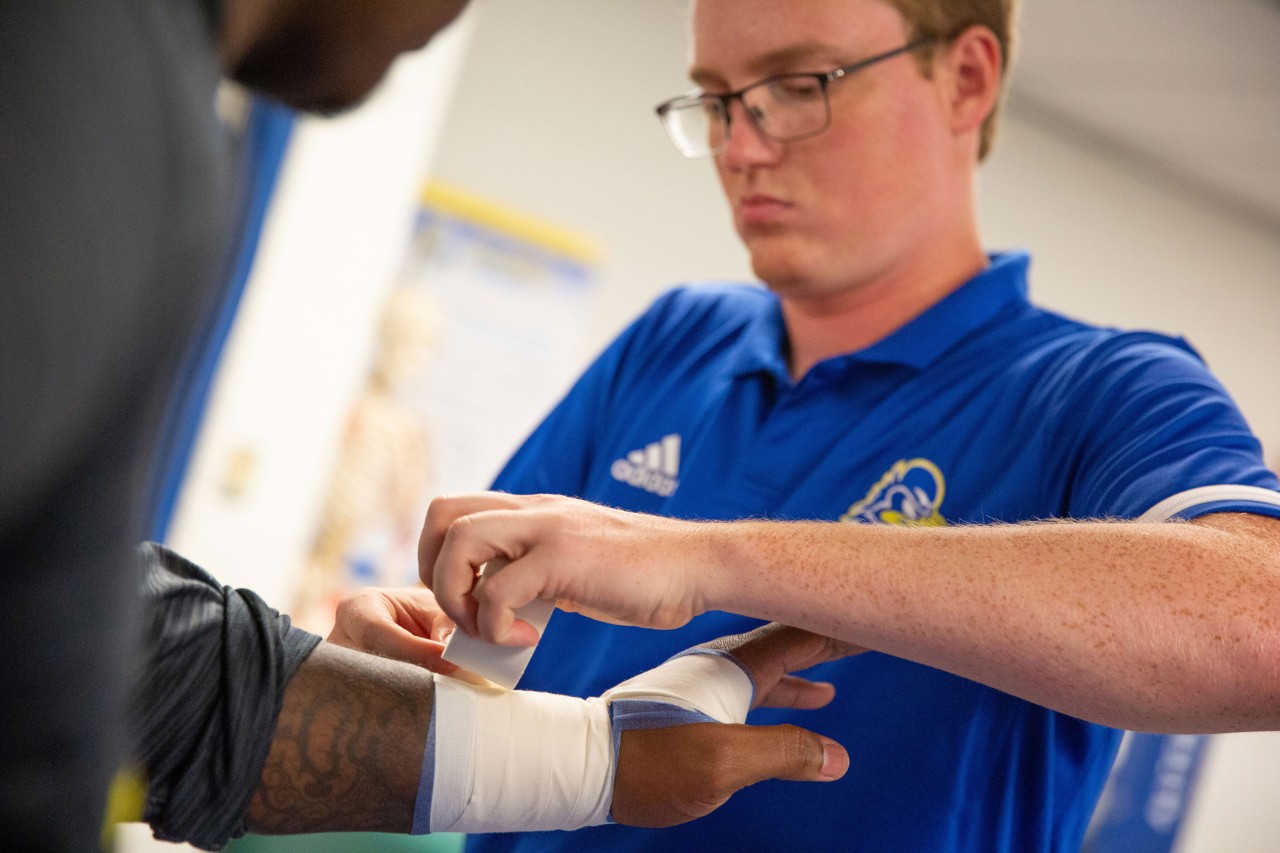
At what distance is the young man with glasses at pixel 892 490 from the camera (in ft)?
2.95

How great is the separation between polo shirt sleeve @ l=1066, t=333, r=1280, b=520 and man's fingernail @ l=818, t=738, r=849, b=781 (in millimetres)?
320

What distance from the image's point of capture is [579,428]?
1541 mm

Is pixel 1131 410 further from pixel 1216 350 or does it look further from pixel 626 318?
pixel 1216 350

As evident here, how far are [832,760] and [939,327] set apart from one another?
0.54 metres

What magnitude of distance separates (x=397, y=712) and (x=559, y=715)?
0.50ft

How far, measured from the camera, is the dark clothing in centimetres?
41

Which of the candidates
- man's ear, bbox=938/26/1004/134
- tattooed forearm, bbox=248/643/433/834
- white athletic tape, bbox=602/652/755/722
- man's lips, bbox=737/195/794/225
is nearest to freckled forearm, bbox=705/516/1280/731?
white athletic tape, bbox=602/652/755/722

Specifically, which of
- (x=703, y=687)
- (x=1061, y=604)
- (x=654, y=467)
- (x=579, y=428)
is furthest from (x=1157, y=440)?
(x=579, y=428)

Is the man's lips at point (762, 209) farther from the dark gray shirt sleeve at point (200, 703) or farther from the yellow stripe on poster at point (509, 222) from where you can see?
the yellow stripe on poster at point (509, 222)

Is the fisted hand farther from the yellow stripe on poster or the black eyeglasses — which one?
the yellow stripe on poster

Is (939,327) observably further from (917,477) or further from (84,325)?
(84,325)

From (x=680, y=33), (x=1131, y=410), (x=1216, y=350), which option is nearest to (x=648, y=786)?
(x=1131, y=410)

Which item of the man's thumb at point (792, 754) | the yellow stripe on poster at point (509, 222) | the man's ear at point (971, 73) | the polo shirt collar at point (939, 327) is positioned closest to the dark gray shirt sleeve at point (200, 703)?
the man's thumb at point (792, 754)

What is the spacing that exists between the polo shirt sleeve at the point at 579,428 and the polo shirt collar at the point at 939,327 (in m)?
0.19
